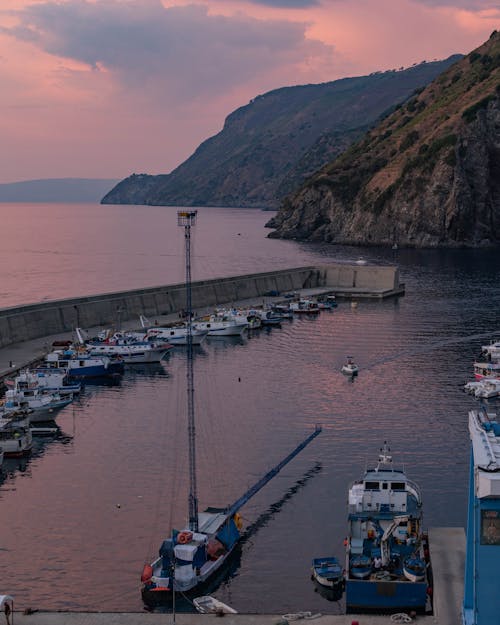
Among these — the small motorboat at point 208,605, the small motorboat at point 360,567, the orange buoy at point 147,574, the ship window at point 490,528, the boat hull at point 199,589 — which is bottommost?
the boat hull at point 199,589

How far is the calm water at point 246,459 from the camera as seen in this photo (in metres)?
41.3

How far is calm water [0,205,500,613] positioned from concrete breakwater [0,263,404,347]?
469 inches

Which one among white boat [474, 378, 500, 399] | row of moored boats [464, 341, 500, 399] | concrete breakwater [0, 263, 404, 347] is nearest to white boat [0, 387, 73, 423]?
concrete breakwater [0, 263, 404, 347]

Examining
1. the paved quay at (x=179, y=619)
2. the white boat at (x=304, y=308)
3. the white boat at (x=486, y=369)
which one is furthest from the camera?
the white boat at (x=304, y=308)

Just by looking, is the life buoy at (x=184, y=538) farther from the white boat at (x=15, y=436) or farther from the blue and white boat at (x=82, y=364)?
the blue and white boat at (x=82, y=364)

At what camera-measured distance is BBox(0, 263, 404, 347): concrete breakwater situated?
93500mm

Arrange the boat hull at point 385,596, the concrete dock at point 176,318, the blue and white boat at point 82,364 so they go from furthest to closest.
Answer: the blue and white boat at point 82,364, the boat hull at point 385,596, the concrete dock at point 176,318

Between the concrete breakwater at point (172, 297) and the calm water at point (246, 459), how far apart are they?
1191 centimetres

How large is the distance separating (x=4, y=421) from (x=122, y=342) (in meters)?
30.5

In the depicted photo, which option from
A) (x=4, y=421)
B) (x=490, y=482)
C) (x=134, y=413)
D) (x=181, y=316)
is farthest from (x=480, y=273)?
(x=490, y=482)

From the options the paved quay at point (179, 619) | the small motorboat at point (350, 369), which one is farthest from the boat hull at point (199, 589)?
the small motorboat at point (350, 369)

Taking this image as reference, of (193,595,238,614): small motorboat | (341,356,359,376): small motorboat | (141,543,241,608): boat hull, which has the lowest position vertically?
(341,356,359,376): small motorboat

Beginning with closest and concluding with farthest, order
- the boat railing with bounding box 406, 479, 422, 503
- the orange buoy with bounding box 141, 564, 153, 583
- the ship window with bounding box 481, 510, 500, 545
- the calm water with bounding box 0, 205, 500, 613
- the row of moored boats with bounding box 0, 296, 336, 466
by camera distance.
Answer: the ship window with bounding box 481, 510, 500, 545, the orange buoy with bounding box 141, 564, 153, 583, the calm water with bounding box 0, 205, 500, 613, the boat railing with bounding box 406, 479, 422, 503, the row of moored boats with bounding box 0, 296, 336, 466

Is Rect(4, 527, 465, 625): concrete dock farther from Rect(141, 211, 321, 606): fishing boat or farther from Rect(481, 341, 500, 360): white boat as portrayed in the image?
Rect(481, 341, 500, 360): white boat
